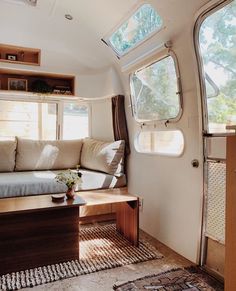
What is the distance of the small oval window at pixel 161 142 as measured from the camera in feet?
8.34

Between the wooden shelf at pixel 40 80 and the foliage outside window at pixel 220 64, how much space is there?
7.51 feet

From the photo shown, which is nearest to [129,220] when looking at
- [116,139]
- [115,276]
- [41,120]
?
[115,276]

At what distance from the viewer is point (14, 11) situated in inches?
119

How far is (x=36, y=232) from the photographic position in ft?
A: 7.22

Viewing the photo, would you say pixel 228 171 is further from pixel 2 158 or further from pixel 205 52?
pixel 2 158

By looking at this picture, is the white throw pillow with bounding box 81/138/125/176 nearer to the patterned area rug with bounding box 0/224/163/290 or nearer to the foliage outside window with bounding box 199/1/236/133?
the patterned area rug with bounding box 0/224/163/290

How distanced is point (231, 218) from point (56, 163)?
2.66 metres

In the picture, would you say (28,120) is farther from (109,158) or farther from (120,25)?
(120,25)

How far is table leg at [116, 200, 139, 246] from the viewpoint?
2.61m

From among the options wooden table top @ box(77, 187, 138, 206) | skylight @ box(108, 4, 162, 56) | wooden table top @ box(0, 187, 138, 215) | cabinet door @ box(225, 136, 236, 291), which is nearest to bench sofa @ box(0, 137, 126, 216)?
wooden table top @ box(77, 187, 138, 206)

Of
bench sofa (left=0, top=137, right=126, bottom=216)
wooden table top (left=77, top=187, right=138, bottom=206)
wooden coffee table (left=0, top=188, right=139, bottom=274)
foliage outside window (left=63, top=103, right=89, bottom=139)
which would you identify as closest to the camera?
wooden coffee table (left=0, top=188, right=139, bottom=274)

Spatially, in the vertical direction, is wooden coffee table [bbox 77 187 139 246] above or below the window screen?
below

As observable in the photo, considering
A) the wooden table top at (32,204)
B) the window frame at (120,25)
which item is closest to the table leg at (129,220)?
the wooden table top at (32,204)

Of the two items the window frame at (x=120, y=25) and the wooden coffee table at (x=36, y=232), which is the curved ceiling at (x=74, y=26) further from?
the wooden coffee table at (x=36, y=232)
